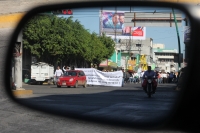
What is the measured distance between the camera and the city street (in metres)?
2.19

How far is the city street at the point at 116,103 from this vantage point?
7.20 ft

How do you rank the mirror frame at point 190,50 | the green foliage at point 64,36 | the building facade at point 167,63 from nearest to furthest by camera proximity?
the mirror frame at point 190,50
the building facade at point 167,63
the green foliage at point 64,36

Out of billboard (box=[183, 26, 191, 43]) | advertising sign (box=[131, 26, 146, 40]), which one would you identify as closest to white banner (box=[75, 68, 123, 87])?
advertising sign (box=[131, 26, 146, 40])

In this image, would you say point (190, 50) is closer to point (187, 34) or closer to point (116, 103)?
point (187, 34)

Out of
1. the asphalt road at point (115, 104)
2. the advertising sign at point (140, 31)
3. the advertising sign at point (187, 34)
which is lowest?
the asphalt road at point (115, 104)

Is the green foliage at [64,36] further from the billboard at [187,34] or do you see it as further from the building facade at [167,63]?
the billboard at [187,34]

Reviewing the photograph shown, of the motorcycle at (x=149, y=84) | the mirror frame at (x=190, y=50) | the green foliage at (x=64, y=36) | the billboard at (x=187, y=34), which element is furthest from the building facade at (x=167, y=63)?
the green foliage at (x=64, y=36)

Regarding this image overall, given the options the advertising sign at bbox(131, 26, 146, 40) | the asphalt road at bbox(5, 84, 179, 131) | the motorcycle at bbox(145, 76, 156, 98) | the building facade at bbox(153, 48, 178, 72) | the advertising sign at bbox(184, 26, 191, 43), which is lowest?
the asphalt road at bbox(5, 84, 179, 131)

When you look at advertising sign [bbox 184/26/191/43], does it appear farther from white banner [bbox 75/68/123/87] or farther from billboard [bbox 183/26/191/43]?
white banner [bbox 75/68/123/87]

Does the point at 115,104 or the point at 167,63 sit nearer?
the point at 167,63

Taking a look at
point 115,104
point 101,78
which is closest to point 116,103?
point 115,104

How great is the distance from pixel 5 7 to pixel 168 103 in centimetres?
2319

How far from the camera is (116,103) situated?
263 centimetres

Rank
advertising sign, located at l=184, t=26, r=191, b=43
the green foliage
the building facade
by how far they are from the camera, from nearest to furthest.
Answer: advertising sign, located at l=184, t=26, r=191, b=43 → the building facade → the green foliage
